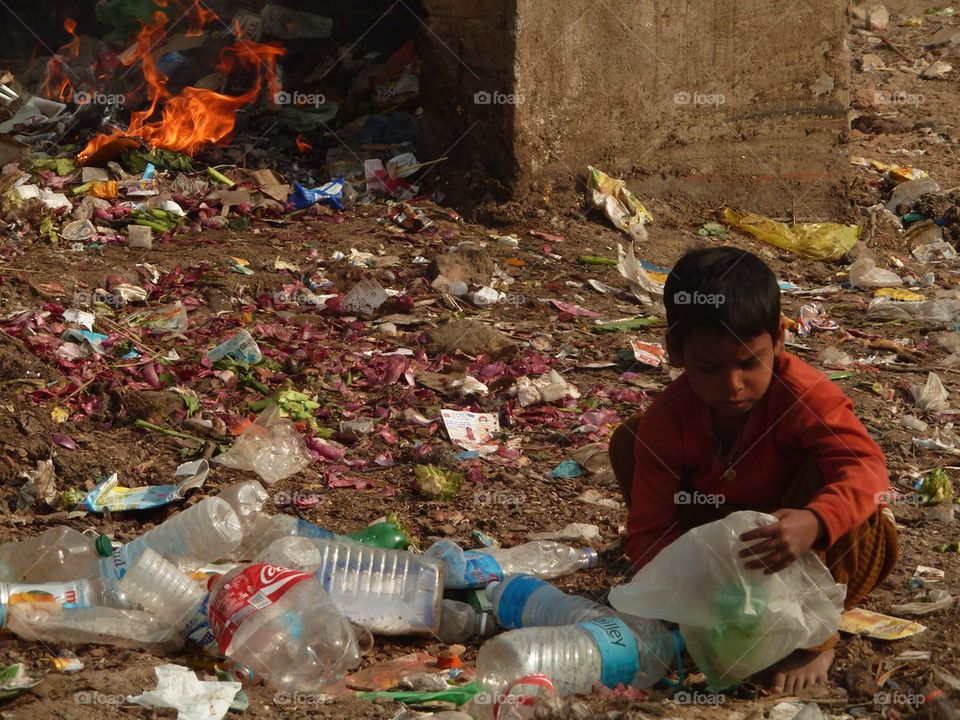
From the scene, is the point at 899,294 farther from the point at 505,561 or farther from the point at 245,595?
the point at 245,595

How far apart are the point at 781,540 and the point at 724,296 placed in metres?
0.58

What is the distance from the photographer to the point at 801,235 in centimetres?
718

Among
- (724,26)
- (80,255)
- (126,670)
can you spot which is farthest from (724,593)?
(724,26)

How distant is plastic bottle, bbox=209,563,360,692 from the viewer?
2.93 m

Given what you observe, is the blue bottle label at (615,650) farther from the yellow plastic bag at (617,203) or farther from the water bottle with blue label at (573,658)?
the yellow plastic bag at (617,203)

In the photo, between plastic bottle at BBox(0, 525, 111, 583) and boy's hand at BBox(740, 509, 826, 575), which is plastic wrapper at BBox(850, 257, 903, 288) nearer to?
boy's hand at BBox(740, 509, 826, 575)

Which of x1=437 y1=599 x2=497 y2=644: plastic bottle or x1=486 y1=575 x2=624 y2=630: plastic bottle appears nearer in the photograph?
x1=486 y1=575 x2=624 y2=630: plastic bottle

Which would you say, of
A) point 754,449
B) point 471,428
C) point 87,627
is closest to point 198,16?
point 471,428

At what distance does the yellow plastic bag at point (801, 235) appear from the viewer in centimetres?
707

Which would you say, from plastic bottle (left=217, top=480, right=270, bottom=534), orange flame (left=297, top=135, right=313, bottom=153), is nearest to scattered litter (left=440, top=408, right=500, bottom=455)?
plastic bottle (left=217, top=480, right=270, bottom=534)

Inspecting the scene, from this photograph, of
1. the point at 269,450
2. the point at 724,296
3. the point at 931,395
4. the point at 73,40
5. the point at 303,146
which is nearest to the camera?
the point at 724,296

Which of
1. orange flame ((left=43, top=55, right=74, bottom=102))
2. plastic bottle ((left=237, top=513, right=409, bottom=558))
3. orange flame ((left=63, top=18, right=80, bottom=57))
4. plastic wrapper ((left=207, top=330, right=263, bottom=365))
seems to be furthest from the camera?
orange flame ((left=63, top=18, right=80, bottom=57))

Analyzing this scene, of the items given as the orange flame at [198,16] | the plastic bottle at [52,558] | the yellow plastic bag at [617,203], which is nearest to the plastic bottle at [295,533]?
the plastic bottle at [52,558]

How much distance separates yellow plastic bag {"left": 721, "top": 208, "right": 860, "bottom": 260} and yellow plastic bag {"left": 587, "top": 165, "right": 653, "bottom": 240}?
615 millimetres
